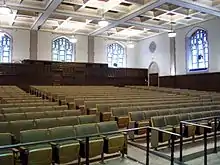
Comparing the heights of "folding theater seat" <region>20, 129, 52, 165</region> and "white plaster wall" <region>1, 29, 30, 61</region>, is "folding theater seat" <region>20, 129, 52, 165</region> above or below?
below

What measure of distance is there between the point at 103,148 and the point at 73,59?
16593 millimetres

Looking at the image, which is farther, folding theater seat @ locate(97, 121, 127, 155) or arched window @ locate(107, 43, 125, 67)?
arched window @ locate(107, 43, 125, 67)

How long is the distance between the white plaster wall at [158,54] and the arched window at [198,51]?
212cm

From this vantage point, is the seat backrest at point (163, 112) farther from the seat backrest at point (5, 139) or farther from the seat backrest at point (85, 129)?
the seat backrest at point (5, 139)

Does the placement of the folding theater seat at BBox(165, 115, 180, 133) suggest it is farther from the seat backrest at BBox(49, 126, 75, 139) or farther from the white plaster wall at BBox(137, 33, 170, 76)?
the white plaster wall at BBox(137, 33, 170, 76)

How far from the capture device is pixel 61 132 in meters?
4.27

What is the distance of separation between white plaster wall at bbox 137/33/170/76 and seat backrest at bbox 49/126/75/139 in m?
15.8

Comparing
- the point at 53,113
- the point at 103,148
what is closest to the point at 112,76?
the point at 53,113

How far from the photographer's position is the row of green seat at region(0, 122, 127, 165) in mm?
3453

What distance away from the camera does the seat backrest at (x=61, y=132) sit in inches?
164

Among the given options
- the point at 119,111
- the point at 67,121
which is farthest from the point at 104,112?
the point at 67,121

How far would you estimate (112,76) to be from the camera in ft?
63.1

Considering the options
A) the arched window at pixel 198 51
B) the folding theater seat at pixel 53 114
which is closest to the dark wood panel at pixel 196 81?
the arched window at pixel 198 51

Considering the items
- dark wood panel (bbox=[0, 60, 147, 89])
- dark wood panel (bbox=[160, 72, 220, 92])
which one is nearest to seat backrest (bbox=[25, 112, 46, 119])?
dark wood panel (bbox=[0, 60, 147, 89])
